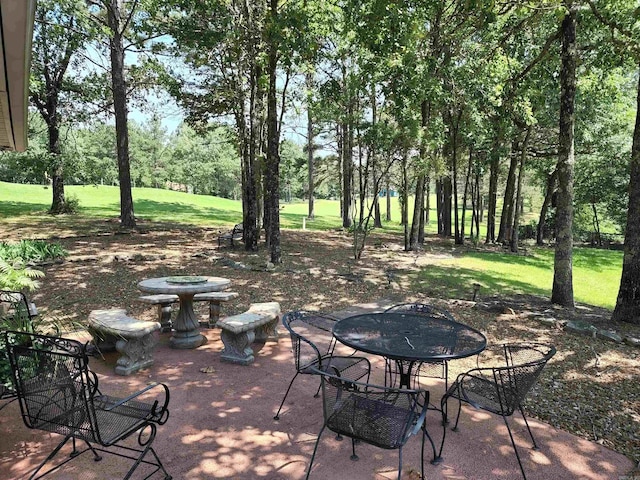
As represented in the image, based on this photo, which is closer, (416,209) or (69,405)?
(69,405)

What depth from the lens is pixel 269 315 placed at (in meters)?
5.18

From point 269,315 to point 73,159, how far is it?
15.3 meters

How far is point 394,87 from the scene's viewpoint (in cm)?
962

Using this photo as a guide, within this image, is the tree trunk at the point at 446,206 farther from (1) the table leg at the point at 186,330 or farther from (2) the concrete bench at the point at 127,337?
(2) the concrete bench at the point at 127,337

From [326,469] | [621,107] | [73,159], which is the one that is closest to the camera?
[326,469]

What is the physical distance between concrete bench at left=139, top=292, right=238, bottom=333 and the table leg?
0.72ft

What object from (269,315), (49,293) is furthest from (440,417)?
(49,293)

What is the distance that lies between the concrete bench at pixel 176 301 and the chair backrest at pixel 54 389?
105 inches

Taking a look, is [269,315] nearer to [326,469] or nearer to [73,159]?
[326,469]

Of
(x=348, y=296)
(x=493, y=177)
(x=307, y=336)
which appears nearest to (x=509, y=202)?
(x=493, y=177)

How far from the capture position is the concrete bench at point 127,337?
169 inches

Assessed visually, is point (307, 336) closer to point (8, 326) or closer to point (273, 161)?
point (8, 326)

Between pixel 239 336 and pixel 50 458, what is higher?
pixel 239 336

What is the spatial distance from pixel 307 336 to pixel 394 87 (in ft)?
21.7
